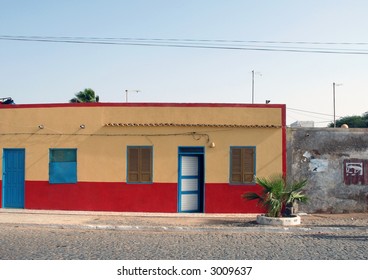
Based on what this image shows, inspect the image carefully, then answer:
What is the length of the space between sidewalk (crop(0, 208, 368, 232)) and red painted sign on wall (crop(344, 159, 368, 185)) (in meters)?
1.14

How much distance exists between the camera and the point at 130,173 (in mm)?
16094

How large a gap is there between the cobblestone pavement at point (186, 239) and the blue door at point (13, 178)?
2.62 m

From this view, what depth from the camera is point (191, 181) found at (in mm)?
16156

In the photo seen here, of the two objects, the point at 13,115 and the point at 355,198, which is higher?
the point at 13,115

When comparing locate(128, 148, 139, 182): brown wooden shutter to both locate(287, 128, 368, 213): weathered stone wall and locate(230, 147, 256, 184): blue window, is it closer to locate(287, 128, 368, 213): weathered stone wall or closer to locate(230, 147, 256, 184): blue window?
locate(230, 147, 256, 184): blue window

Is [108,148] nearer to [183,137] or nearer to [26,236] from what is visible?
[183,137]

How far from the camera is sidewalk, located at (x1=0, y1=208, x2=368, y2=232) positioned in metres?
12.9

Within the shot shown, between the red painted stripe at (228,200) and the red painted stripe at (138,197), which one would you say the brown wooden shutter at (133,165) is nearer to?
the red painted stripe at (138,197)

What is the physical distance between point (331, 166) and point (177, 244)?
308 inches

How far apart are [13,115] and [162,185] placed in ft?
19.7

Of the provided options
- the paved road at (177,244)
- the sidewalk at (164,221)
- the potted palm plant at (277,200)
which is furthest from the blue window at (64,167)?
the potted palm plant at (277,200)

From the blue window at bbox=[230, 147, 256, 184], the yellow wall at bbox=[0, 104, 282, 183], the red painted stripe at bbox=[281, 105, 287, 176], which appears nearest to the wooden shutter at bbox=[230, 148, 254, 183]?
the blue window at bbox=[230, 147, 256, 184]
